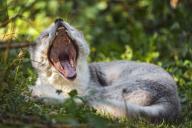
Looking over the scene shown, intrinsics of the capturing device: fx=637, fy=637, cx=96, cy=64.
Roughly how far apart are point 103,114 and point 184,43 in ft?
12.7

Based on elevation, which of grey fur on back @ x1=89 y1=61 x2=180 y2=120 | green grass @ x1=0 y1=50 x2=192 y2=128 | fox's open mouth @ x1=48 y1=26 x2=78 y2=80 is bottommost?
green grass @ x1=0 y1=50 x2=192 y2=128

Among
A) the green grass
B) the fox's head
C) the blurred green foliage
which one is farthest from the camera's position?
the fox's head

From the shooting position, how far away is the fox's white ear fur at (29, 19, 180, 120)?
5.97m

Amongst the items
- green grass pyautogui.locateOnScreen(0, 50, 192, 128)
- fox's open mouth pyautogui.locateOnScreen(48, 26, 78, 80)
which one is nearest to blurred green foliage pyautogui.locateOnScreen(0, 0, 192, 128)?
green grass pyautogui.locateOnScreen(0, 50, 192, 128)

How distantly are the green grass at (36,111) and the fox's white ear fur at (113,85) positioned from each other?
14cm

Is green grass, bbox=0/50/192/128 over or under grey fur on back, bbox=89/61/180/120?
under

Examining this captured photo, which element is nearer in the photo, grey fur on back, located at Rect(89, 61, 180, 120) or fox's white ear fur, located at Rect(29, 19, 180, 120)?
fox's white ear fur, located at Rect(29, 19, 180, 120)

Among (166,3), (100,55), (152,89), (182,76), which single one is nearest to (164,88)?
(152,89)

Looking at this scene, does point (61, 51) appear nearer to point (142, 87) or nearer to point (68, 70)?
point (68, 70)

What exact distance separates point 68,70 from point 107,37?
16.2ft

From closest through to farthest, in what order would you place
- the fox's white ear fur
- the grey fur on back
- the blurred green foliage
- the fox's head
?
1. the blurred green foliage
2. the fox's white ear fur
3. the grey fur on back
4. the fox's head

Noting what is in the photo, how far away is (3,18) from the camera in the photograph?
530 cm

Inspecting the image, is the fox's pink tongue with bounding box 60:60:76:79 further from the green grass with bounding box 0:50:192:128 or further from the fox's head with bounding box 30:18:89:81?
the green grass with bounding box 0:50:192:128

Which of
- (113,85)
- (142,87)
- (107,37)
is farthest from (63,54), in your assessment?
(107,37)
